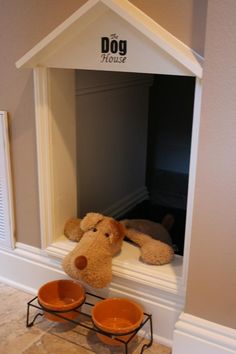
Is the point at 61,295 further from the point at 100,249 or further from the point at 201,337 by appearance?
the point at 201,337

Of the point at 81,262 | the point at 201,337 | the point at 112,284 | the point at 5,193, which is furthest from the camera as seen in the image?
the point at 5,193

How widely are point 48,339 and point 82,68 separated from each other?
99cm

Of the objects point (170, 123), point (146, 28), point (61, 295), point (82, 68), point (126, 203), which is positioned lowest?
point (61, 295)

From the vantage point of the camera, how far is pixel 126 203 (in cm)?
238

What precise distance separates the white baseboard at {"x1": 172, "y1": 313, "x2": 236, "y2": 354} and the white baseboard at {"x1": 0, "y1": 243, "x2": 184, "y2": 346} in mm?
99

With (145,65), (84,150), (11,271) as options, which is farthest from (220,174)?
(11,271)

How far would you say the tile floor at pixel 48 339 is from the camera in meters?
1.52

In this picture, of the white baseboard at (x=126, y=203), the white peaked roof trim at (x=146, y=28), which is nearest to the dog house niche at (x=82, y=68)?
the white peaked roof trim at (x=146, y=28)

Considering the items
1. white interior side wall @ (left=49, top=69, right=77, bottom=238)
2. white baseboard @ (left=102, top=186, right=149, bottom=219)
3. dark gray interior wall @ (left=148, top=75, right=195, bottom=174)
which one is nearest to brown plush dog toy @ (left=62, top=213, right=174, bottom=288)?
white interior side wall @ (left=49, top=69, right=77, bottom=238)

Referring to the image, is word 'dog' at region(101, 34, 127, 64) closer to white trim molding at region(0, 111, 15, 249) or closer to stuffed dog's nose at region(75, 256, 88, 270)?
white trim molding at region(0, 111, 15, 249)

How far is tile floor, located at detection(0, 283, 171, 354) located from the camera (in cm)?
152

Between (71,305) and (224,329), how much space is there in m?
0.54

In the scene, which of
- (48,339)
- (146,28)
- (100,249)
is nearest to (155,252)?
(100,249)

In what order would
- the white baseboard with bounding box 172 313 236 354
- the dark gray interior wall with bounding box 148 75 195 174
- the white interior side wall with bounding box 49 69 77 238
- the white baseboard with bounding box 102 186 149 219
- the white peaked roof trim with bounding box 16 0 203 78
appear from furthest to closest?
the dark gray interior wall with bounding box 148 75 195 174
the white baseboard with bounding box 102 186 149 219
the white interior side wall with bounding box 49 69 77 238
the white baseboard with bounding box 172 313 236 354
the white peaked roof trim with bounding box 16 0 203 78
